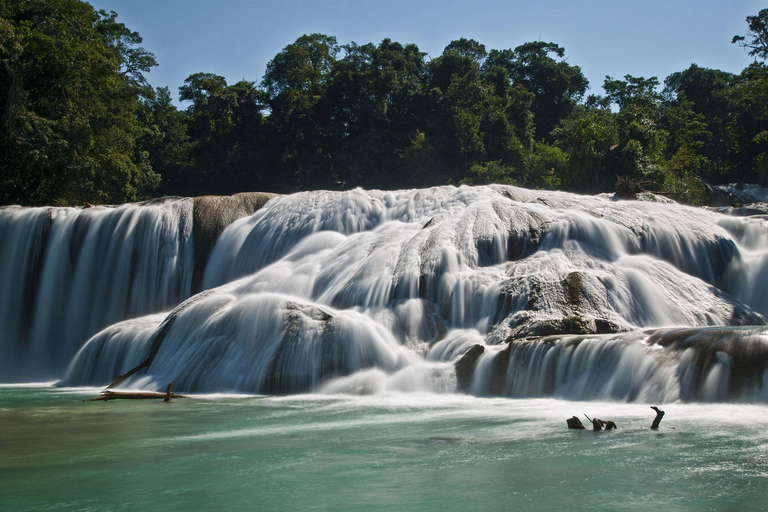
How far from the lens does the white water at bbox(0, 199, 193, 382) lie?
2195 cm

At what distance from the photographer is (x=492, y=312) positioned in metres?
15.1

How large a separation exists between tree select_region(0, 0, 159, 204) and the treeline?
73mm

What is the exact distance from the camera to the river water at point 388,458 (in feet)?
20.0

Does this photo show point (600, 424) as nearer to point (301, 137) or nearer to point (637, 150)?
point (637, 150)

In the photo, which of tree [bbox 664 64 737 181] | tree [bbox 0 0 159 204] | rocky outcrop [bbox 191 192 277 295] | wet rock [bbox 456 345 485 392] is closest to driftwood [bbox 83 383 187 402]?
wet rock [bbox 456 345 485 392]

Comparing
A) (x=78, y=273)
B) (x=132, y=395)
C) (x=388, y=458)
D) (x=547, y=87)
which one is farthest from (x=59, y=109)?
(x=547, y=87)

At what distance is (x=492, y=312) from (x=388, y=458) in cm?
781

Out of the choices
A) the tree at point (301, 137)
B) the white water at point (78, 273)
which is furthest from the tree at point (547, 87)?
the white water at point (78, 273)

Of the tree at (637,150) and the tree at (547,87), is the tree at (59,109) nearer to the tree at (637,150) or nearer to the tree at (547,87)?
the tree at (637,150)

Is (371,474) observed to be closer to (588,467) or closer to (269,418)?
(588,467)

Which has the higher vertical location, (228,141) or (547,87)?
(547,87)

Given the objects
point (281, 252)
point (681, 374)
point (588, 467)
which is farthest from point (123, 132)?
point (588, 467)

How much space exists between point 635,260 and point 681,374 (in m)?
6.31

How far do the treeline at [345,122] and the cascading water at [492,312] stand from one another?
28.0 ft
